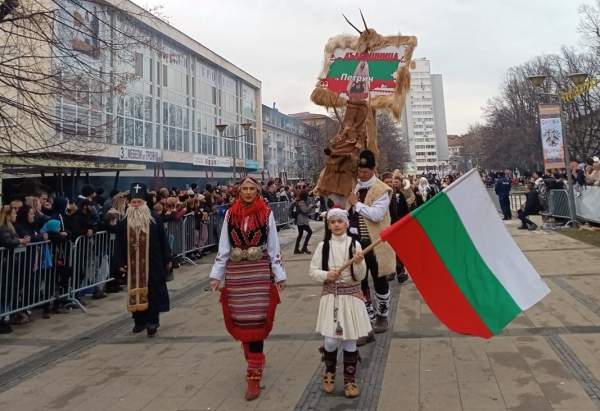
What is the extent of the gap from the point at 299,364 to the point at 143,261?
8.44ft

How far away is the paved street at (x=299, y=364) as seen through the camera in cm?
372

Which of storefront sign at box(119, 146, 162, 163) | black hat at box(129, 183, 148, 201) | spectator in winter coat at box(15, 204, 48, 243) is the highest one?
storefront sign at box(119, 146, 162, 163)

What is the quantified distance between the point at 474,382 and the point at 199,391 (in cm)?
234

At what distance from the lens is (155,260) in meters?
6.04

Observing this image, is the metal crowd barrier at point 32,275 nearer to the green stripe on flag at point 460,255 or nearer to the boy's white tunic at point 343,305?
the boy's white tunic at point 343,305

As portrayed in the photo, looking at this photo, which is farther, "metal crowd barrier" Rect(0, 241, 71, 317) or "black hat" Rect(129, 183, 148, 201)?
"metal crowd barrier" Rect(0, 241, 71, 317)

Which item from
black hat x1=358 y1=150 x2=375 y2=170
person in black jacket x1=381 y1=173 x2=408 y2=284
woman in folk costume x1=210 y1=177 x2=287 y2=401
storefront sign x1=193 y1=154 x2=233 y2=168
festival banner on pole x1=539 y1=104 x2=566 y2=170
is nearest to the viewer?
woman in folk costume x1=210 y1=177 x2=287 y2=401

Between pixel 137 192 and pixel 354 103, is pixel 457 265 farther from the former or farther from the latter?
pixel 137 192

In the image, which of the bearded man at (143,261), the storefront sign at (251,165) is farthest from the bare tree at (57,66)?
the storefront sign at (251,165)

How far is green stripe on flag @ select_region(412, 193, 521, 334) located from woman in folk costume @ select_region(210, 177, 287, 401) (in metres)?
1.40

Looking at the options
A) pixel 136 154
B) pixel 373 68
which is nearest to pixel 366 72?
pixel 373 68

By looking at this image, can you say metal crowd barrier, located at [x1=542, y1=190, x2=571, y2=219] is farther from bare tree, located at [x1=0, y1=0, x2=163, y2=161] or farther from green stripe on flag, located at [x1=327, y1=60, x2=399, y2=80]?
bare tree, located at [x1=0, y1=0, x2=163, y2=161]

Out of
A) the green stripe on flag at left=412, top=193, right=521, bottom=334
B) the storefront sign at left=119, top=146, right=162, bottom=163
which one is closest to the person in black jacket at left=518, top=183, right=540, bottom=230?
the green stripe on flag at left=412, top=193, right=521, bottom=334

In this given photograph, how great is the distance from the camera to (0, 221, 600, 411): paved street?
3.72 meters
